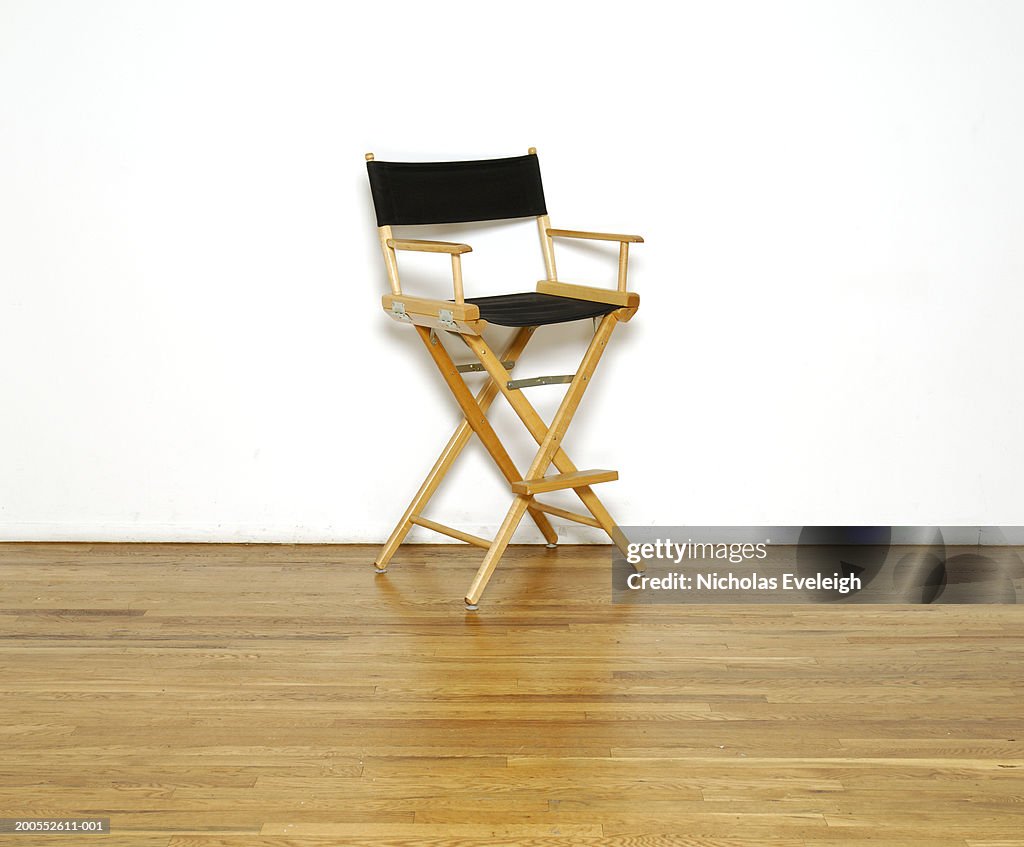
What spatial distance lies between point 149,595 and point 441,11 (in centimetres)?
176

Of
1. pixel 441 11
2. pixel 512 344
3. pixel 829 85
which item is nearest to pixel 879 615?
pixel 512 344

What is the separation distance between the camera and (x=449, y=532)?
2.92 meters

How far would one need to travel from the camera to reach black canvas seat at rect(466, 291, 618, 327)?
255 cm

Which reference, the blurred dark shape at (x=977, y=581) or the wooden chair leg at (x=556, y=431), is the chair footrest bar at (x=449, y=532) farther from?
the blurred dark shape at (x=977, y=581)

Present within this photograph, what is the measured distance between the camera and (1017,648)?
2436 mm

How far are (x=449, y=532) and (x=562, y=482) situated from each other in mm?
376

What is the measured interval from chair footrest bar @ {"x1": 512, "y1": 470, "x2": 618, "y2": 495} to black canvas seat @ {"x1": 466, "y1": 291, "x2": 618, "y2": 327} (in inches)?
15.6

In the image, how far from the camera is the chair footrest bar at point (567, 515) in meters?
2.91

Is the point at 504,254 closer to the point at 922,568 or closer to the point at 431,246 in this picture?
the point at 431,246

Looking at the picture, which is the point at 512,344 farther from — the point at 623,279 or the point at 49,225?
the point at 49,225

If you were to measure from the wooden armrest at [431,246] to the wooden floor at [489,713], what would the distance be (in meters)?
0.88

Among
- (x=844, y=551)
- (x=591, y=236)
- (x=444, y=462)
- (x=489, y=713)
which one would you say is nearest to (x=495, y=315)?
(x=591, y=236)

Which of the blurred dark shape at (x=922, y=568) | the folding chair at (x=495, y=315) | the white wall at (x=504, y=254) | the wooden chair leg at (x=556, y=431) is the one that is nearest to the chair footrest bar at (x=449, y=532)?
the folding chair at (x=495, y=315)

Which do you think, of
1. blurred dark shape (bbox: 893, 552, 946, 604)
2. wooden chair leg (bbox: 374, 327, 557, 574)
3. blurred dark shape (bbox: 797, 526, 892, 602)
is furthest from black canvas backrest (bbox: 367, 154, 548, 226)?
blurred dark shape (bbox: 893, 552, 946, 604)
